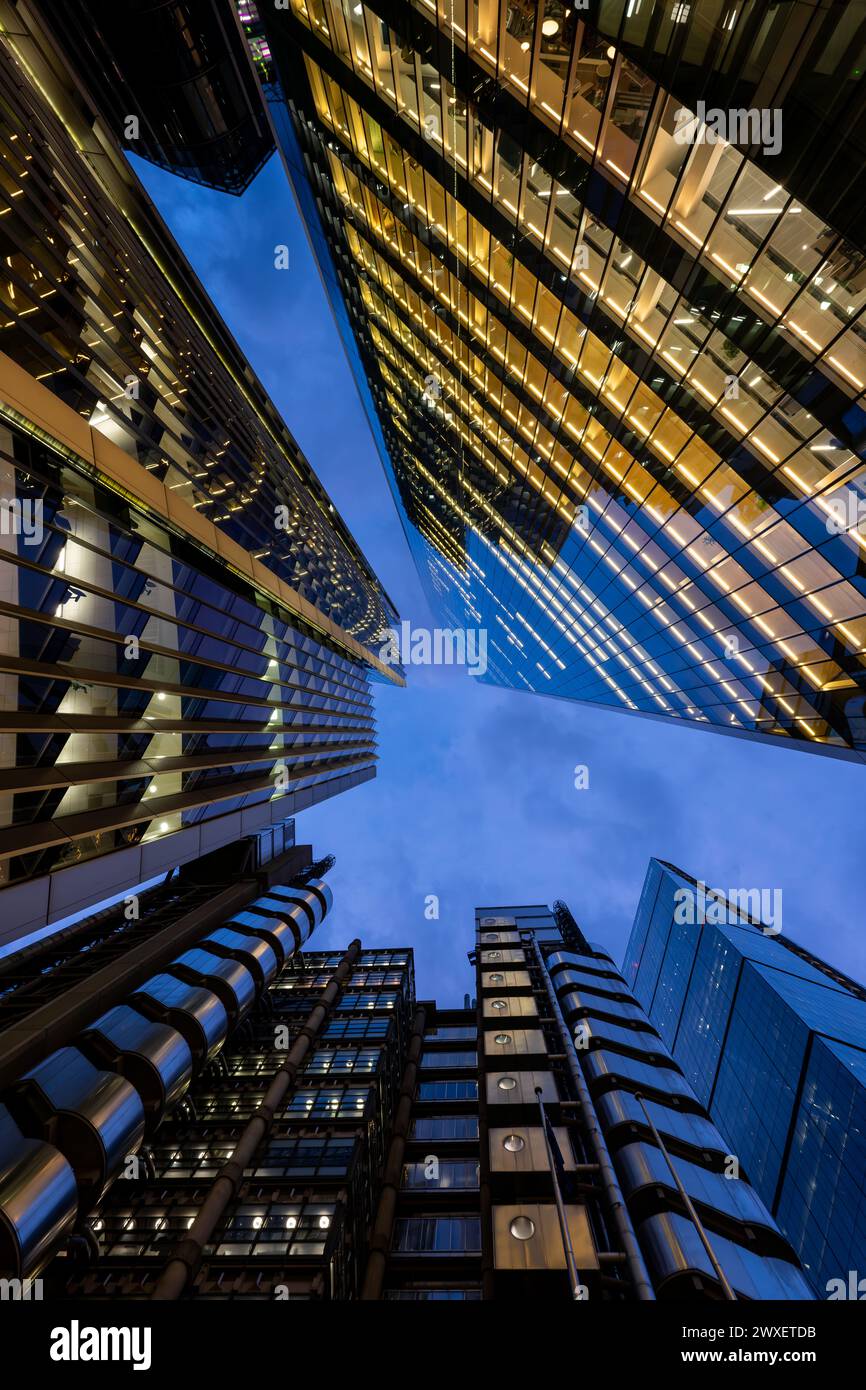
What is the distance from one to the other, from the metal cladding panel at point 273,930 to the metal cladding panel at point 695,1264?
945 inches

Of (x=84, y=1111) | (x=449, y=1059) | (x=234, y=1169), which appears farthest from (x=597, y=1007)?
(x=84, y=1111)

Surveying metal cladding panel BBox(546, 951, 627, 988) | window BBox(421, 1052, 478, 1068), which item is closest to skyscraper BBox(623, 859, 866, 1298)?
metal cladding panel BBox(546, 951, 627, 988)

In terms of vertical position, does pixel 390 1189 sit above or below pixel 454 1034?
above

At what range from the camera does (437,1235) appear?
27.3m

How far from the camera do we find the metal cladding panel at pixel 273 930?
117ft

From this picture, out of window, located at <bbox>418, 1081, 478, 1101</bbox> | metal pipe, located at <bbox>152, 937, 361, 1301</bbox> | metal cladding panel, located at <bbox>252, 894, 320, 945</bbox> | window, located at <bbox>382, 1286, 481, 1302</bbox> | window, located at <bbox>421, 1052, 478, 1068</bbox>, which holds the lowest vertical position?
window, located at <bbox>421, 1052, 478, 1068</bbox>

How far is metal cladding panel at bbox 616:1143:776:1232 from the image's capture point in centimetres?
2092

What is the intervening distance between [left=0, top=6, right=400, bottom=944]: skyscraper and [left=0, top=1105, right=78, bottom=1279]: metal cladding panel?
8351 mm

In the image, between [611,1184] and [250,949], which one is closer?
[611,1184]

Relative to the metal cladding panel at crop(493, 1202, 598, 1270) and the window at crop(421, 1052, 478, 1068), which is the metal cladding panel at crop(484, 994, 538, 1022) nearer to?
the metal cladding panel at crop(493, 1202, 598, 1270)

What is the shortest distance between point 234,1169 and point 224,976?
8.85m

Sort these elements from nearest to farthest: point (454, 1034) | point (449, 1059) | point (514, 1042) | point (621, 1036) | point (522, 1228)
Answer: point (522, 1228), point (514, 1042), point (621, 1036), point (449, 1059), point (454, 1034)

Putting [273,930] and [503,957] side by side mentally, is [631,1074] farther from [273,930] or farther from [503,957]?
[273,930]
